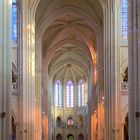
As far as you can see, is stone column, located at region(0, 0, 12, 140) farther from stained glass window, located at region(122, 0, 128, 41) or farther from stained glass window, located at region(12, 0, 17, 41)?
stained glass window, located at region(122, 0, 128, 41)

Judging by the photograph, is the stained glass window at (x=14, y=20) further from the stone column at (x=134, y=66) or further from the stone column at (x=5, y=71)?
the stone column at (x=134, y=66)

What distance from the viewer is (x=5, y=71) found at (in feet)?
86.4

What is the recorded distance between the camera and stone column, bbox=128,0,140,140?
24812mm

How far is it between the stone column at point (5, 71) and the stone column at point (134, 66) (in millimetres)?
7042

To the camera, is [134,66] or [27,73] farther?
[27,73]

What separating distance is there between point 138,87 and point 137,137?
2714mm

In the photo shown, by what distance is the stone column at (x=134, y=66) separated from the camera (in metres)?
24.8

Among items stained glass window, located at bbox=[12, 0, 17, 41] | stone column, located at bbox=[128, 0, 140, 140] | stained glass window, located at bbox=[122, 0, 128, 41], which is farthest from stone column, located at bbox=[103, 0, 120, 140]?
stone column, located at bbox=[128, 0, 140, 140]

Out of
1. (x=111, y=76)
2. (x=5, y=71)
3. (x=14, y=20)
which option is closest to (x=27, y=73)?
(x=14, y=20)

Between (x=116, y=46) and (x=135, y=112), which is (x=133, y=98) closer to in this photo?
(x=135, y=112)

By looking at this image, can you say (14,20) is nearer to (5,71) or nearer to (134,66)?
(5,71)

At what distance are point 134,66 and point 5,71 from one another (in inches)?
292

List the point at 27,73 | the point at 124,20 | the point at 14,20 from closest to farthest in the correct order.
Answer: the point at 14,20 → the point at 27,73 → the point at 124,20

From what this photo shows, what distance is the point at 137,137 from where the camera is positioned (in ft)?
80.7
